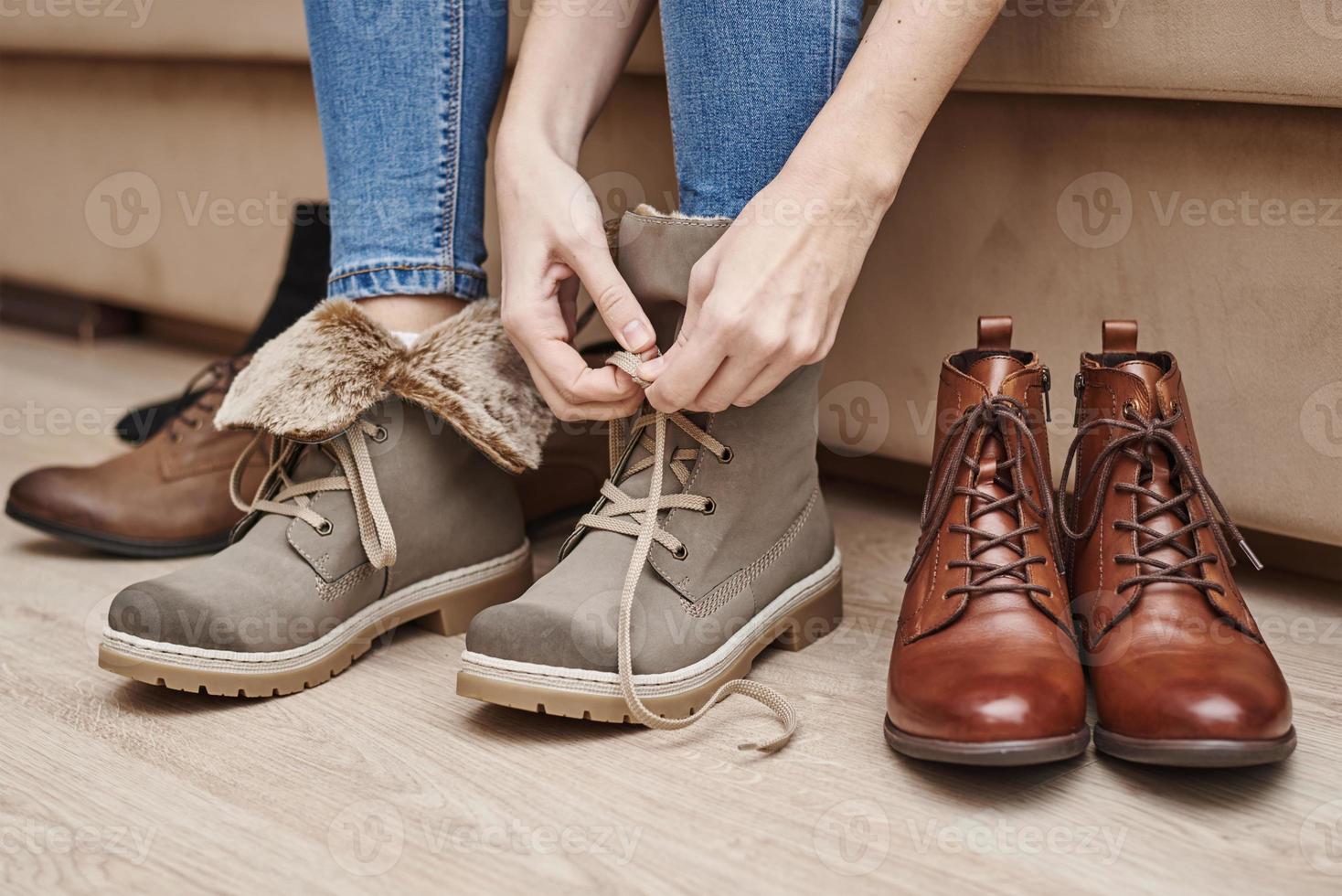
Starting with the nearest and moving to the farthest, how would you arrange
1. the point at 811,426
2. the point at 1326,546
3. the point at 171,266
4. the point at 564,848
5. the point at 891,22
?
the point at 564,848 → the point at 891,22 → the point at 811,426 → the point at 1326,546 → the point at 171,266

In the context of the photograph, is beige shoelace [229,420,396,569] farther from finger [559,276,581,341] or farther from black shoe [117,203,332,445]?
black shoe [117,203,332,445]

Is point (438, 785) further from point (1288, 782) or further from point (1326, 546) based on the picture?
point (1326, 546)

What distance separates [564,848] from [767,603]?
25 cm

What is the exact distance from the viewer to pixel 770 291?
623 mm

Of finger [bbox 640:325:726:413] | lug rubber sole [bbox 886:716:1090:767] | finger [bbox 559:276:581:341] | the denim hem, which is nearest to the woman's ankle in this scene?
the denim hem

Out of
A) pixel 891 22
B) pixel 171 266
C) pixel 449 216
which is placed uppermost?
pixel 891 22

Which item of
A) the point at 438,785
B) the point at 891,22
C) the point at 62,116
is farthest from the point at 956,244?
the point at 62,116

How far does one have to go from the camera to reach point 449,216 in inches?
32.3

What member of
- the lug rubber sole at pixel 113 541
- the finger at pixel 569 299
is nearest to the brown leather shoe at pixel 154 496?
the lug rubber sole at pixel 113 541

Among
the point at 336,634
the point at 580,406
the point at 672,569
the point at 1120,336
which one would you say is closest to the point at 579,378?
the point at 580,406

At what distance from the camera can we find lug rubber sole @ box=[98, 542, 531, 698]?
685 mm

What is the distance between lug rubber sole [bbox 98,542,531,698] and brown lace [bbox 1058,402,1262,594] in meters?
0.43

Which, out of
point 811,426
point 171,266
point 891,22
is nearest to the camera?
point 891,22

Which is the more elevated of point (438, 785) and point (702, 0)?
point (702, 0)
